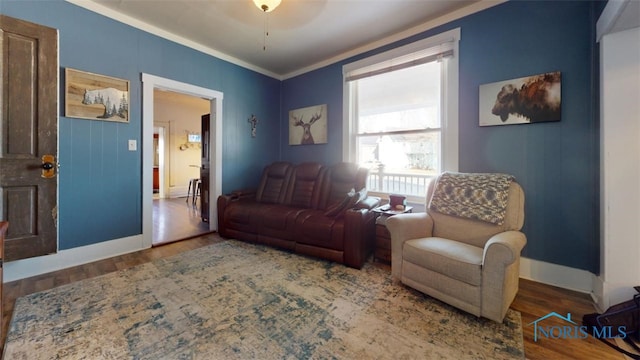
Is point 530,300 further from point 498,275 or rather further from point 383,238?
point 383,238

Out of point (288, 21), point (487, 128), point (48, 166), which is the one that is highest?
point (288, 21)

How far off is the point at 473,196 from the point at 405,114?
146cm

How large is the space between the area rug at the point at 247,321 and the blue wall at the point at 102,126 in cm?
79

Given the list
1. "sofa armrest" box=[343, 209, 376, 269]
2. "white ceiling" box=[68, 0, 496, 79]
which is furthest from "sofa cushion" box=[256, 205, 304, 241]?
"white ceiling" box=[68, 0, 496, 79]

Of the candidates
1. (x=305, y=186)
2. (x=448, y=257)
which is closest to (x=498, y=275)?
(x=448, y=257)

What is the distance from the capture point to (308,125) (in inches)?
164

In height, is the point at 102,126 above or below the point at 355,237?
above

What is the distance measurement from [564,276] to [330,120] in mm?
3223

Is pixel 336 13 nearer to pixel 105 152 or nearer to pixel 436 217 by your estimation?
pixel 436 217

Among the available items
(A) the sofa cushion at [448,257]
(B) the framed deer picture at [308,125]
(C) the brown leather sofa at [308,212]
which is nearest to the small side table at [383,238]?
(C) the brown leather sofa at [308,212]

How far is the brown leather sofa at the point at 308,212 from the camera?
2492 mm

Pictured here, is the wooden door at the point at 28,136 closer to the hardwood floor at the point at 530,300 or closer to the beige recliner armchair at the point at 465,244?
the hardwood floor at the point at 530,300

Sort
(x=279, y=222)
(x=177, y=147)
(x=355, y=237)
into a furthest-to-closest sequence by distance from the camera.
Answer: (x=177, y=147), (x=279, y=222), (x=355, y=237)

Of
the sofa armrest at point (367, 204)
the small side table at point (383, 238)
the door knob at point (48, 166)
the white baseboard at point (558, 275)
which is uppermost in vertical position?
the door knob at point (48, 166)
